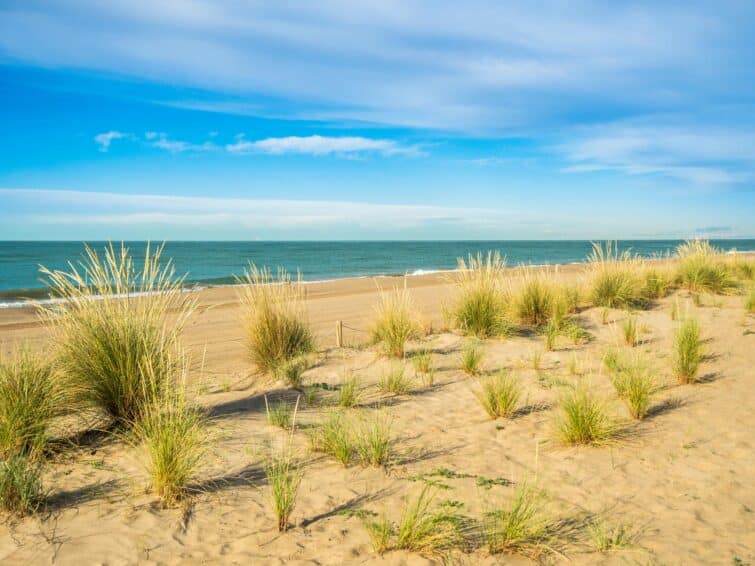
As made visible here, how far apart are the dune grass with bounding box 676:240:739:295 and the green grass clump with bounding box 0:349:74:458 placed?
1395 centimetres

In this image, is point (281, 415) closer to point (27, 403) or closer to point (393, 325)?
point (27, 403)

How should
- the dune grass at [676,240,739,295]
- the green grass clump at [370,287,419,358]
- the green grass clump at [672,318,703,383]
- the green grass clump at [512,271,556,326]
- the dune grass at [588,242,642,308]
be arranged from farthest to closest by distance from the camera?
the dune grass at [676,240,739,295]
the dune grass at [588,242,642,308]
the green grass clump at [512,271,556,326]
the green grass clump at [370,287,419,358]
the green grass clump at [672,318,703,383]

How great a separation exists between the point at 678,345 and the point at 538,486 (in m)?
3.68

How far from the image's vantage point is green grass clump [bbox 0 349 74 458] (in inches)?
160

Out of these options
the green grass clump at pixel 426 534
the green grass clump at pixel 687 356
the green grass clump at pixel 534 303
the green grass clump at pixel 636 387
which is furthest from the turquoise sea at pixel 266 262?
the green grass clump at pixel 687 356

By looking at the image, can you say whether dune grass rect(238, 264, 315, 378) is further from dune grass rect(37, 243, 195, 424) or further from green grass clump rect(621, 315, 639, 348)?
green grass clump rect(621, 315, 639, 348)

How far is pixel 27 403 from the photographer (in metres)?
4.16

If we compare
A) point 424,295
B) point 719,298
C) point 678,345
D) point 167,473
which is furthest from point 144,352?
point 424,295

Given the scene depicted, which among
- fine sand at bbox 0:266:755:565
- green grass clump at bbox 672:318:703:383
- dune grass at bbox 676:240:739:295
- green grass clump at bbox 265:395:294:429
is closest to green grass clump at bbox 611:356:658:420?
fine sand at bbox 0:266:755:565

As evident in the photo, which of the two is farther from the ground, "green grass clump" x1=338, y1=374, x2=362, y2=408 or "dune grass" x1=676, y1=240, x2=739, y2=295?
"dune grass" x1=676, y1=240, x2=739, y2=295

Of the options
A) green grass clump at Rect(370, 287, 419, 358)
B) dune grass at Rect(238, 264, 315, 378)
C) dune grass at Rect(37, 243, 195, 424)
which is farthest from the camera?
green grass clump at Rect(370, 287, 419, 358)

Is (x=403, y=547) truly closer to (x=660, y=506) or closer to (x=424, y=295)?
(x=660, y=506)

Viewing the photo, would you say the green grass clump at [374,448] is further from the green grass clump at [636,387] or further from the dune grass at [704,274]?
the dune grass at [704,274]

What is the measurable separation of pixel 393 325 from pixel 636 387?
3919 mm
